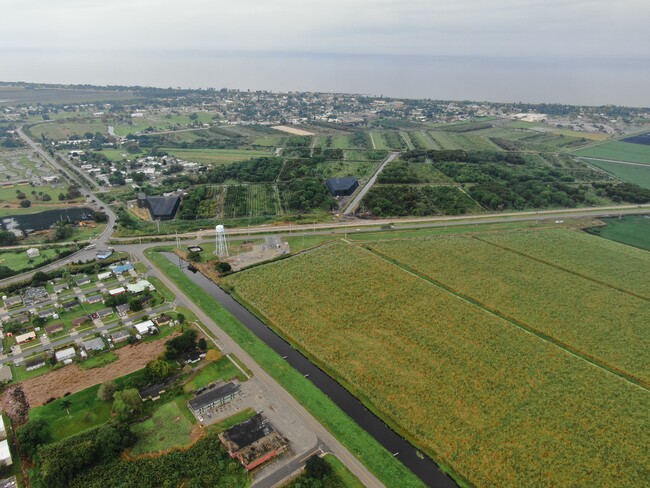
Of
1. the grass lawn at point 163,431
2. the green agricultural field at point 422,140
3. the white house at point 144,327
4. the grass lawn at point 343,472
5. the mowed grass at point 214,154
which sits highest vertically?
the green agricultural field at point 422,140

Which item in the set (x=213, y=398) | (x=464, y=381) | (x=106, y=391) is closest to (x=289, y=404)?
(x=213, y=398)

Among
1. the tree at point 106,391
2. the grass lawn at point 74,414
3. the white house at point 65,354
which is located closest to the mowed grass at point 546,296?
the tree at point 106,391

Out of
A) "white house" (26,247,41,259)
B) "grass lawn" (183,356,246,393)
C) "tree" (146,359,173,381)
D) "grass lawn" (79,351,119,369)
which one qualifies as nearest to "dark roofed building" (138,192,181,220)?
"white house" (26,247,41,259)

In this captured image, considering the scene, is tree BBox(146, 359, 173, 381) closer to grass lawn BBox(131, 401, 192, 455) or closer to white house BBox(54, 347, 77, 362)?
grass lawn BBox(131, 401, 192, 455)

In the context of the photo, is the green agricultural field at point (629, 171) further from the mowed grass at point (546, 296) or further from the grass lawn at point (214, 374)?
the grass lawn at point (214, 374)

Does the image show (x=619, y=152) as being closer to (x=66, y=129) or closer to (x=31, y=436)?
(x=31, y=436)

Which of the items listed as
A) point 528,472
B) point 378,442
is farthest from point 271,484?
point 528,472
